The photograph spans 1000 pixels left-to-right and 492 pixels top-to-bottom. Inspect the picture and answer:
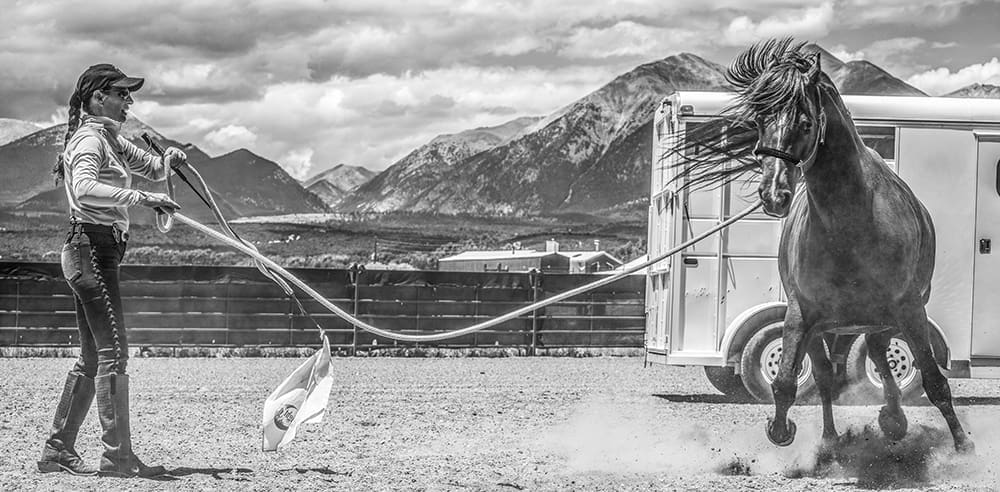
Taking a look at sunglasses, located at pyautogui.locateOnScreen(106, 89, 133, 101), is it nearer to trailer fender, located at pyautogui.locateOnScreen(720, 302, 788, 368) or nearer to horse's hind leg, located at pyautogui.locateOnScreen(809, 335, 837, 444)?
horse's hind leg, located at pyautogui.locateOnScreen(809, 335, 837, 444)

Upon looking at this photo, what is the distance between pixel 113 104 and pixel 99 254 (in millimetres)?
782

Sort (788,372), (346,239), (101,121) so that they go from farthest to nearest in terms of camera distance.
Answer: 1. (346,239)
2. (788,372)
3. (101,121)

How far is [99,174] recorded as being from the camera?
19.5 ft

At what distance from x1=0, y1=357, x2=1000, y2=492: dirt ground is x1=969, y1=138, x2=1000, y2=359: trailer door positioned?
2.15ft

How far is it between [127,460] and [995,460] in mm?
5027

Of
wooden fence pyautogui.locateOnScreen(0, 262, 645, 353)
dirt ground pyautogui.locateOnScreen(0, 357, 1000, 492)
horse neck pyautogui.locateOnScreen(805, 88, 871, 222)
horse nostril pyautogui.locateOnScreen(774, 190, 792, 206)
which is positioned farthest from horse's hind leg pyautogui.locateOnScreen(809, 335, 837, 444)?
wooden fence pyautogui.locateOnScreen(0, 262, 645, 353)

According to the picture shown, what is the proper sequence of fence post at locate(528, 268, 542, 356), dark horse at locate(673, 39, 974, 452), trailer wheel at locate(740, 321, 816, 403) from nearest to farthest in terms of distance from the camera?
dark horse at locate(673, 39, 974, 452) → trailer wheel at locate(740, 321, 816, 403) → fence post at locate(528, 268, 542, 356)

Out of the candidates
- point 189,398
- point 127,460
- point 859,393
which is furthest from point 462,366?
point 127,460

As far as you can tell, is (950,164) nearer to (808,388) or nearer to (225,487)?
(808,388)

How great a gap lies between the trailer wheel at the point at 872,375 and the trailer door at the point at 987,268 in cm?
60

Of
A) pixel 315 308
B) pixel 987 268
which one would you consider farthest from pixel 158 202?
pixel 315 308

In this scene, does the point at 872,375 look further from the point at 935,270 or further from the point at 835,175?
the point at 835,175

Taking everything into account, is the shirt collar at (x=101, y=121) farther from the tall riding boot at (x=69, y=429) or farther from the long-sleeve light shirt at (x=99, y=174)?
the tall riding boot at (x=69, y=429)

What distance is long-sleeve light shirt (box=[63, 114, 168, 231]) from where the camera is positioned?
5746mm
